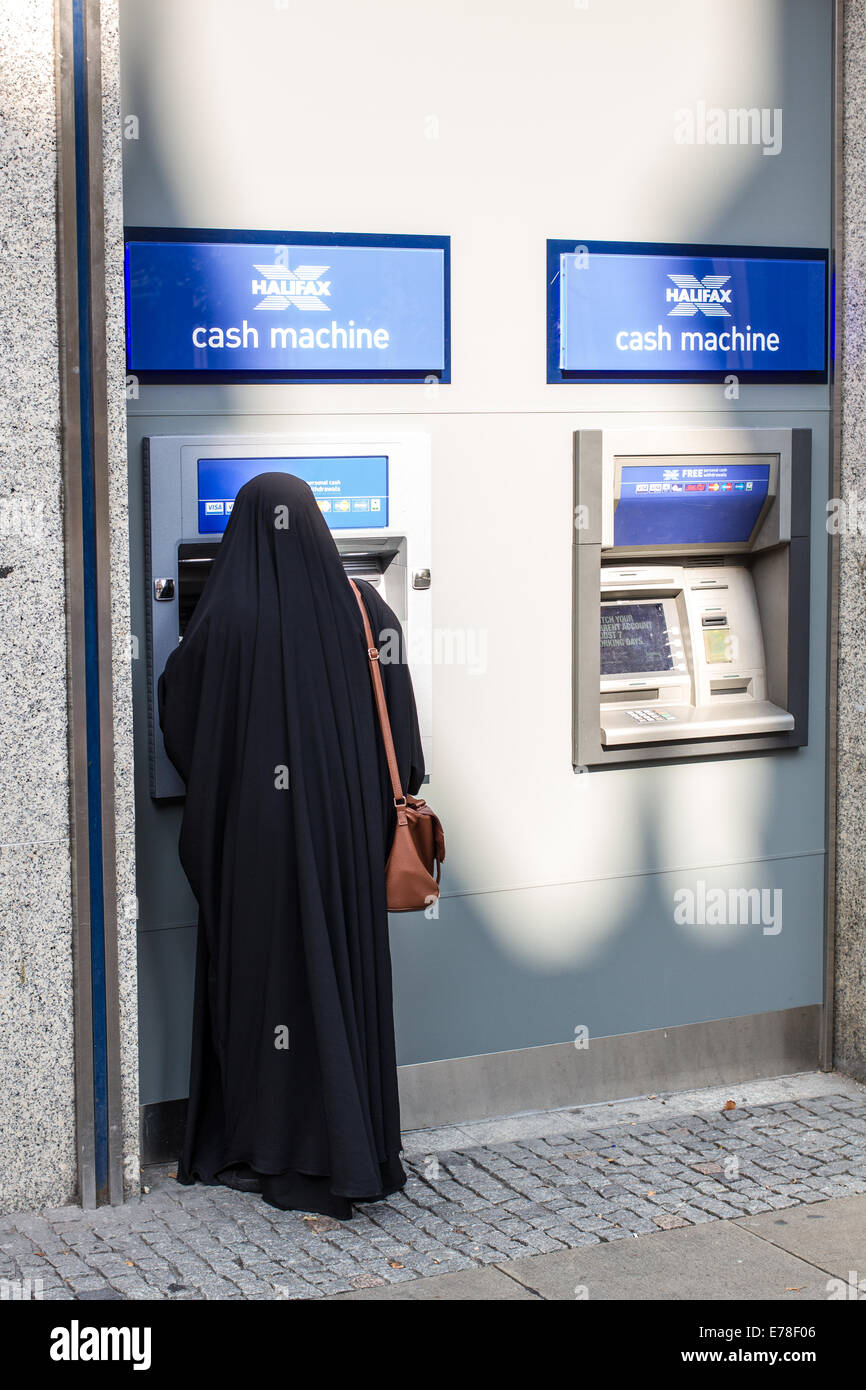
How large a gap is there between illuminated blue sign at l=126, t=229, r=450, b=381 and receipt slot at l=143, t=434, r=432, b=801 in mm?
215

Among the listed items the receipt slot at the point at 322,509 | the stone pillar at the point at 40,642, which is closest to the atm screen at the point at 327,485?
the receipt slot at the point at 322,509

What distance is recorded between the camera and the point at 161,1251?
3908 mm

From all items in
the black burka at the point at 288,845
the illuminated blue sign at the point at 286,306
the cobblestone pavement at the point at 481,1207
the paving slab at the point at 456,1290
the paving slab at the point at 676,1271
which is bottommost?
the paving slab at the point at 676,1271

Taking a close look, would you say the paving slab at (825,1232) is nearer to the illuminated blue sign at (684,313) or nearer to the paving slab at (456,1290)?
the paving slab at (456,1290)

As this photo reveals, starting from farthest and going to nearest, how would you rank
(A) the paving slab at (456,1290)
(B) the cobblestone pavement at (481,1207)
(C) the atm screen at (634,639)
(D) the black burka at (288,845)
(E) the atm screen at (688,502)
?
1. (C) the atm screen at (634,639)
2. (E) the atm screen at (688,502)
3. (D) the black burka at (288,845)
4. (B) the cobblestone pavement at (481,1207)
5. (A) the paving slab at (456,1290)

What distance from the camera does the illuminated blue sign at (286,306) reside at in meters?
4.31

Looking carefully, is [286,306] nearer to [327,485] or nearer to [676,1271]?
[327,485]

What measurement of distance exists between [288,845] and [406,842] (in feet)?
1.11

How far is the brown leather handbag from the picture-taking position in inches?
166

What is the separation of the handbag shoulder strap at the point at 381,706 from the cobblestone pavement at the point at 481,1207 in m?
1.14

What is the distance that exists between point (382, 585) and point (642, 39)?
6.36 ft

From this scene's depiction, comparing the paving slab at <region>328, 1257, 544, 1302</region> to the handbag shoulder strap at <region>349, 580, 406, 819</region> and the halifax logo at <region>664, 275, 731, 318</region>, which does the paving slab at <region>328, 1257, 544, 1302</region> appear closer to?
the handbag shoulder strap at <region>349, 580, 406, 819</region>

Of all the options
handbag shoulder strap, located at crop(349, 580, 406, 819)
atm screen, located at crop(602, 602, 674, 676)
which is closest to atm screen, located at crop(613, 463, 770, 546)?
atm screen, located at crop(602, 602, 674, 676)

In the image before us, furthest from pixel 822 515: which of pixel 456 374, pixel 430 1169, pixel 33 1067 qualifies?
pixel 33 1067
